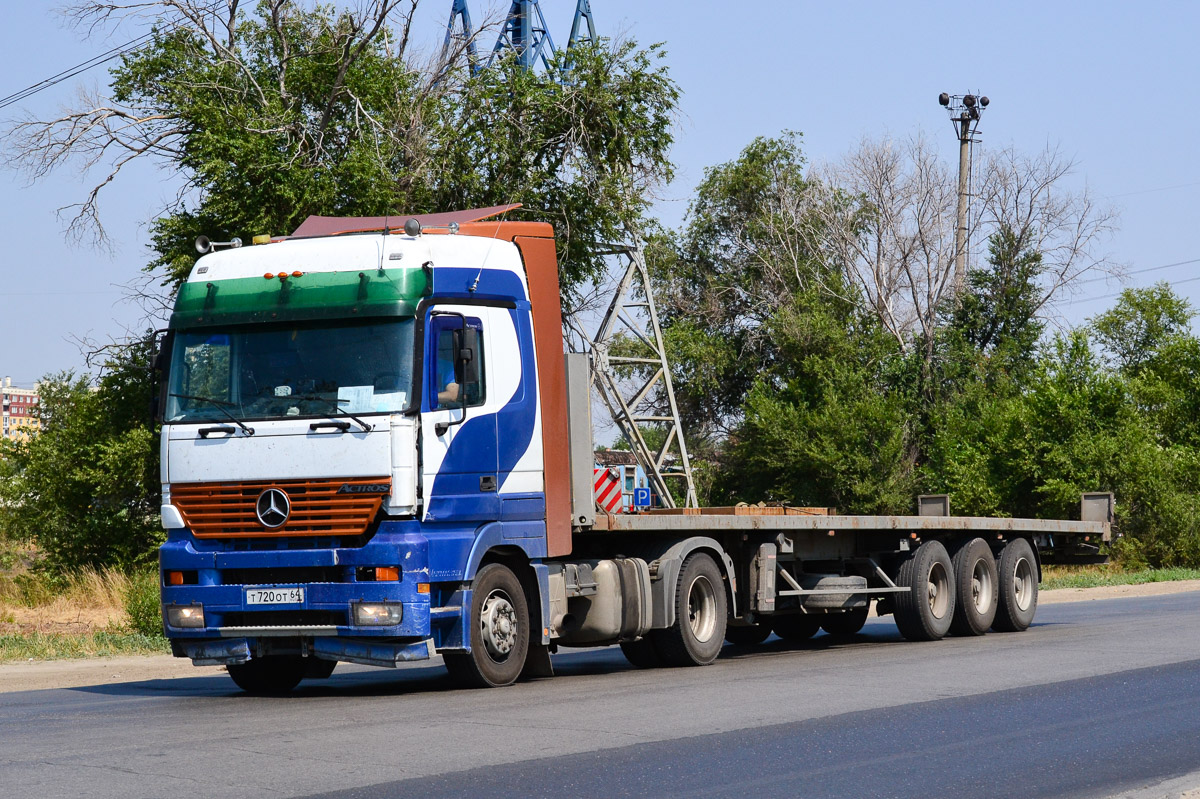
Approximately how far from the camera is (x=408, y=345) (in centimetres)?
1052

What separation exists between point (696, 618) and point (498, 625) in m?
2.92

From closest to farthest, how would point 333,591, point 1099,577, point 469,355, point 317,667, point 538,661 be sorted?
point 333,591
point 469,355
point 538,661
point 317,667
point 1099,577

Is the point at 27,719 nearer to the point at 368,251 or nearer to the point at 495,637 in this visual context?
the point at 495,637

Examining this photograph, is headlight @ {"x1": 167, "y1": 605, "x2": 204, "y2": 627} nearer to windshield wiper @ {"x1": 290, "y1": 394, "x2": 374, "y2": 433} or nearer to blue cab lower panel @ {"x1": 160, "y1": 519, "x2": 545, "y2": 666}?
blue cab lower panel @ {"x1": 160, "y1": 519, "x2": 545, "y2": 666}

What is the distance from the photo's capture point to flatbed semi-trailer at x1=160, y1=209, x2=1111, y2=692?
1038cm

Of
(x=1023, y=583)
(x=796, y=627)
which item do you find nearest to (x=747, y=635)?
(x=796, y=627)

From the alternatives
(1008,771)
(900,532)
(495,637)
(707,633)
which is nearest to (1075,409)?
(900,532)

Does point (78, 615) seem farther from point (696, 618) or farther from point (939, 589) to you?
point (939, 589)

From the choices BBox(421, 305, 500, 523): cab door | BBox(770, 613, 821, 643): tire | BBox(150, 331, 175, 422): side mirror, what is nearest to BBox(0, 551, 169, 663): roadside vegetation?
BBox(150, 331, 175, 422): side mirror

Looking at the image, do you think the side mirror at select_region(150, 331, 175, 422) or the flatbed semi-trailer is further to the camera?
the side mirror at select_region(150, 331, 175, 422)

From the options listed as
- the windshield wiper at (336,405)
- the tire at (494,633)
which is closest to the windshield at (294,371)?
→ the windshield wiper at (336,405)

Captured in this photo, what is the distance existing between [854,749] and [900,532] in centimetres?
854

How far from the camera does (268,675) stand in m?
12.0

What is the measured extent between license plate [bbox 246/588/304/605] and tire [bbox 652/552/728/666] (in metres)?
3.86
